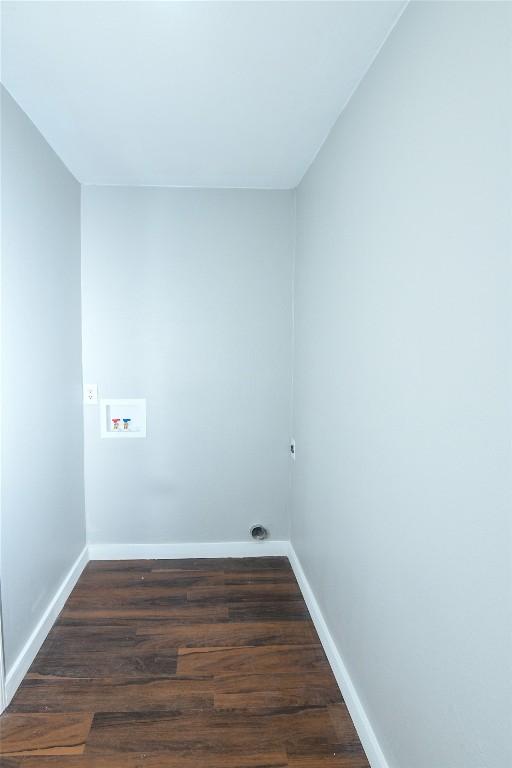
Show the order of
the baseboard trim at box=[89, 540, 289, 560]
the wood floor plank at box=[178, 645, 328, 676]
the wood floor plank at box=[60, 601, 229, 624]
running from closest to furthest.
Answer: the wood floor plank at box=[178, 645, 328, 676]
the wood floor plank at box=[60, 601, 229, 624]
the baseboard trim at box=[89, 540, 289, 560]

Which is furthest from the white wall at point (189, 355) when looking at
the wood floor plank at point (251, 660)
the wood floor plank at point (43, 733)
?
the wood floor plank at point (43, 733)

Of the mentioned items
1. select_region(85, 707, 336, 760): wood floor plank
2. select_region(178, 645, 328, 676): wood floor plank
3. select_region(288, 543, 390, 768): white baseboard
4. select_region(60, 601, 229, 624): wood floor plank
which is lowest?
select_region(85, 707, 336, 760): wood floor plank

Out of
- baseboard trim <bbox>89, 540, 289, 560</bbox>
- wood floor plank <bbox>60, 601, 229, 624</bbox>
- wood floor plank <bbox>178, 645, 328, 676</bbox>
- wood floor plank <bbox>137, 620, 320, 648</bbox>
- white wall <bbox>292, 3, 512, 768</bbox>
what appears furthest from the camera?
baseboard trim <bbox>89, 540, 289, 560</bbox>

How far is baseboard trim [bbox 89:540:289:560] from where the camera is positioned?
10.2 ft

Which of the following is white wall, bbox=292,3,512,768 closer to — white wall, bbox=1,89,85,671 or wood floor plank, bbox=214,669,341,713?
wood floor plank, bbox=214,669,341,713

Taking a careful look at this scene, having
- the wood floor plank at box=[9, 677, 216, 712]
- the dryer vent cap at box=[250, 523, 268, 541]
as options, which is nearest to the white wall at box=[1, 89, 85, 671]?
the wood floor plank at box=[9, 677, 216, 712]

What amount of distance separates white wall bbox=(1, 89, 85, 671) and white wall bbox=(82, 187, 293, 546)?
0.19m

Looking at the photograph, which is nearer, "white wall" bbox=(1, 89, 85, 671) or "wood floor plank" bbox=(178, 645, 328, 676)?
"white wall" bbox=(1, 89, 85, 671)

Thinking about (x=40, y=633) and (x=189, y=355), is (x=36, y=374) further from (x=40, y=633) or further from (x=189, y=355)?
(x=40, y=633)

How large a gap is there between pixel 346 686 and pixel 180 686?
70cm

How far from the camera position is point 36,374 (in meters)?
2.20

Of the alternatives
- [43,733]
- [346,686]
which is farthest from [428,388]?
[43,733]

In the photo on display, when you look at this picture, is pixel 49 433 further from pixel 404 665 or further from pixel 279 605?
pixel 404 665

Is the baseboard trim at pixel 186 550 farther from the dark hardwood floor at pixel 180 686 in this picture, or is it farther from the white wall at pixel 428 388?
the white wall at pixel 428 388
